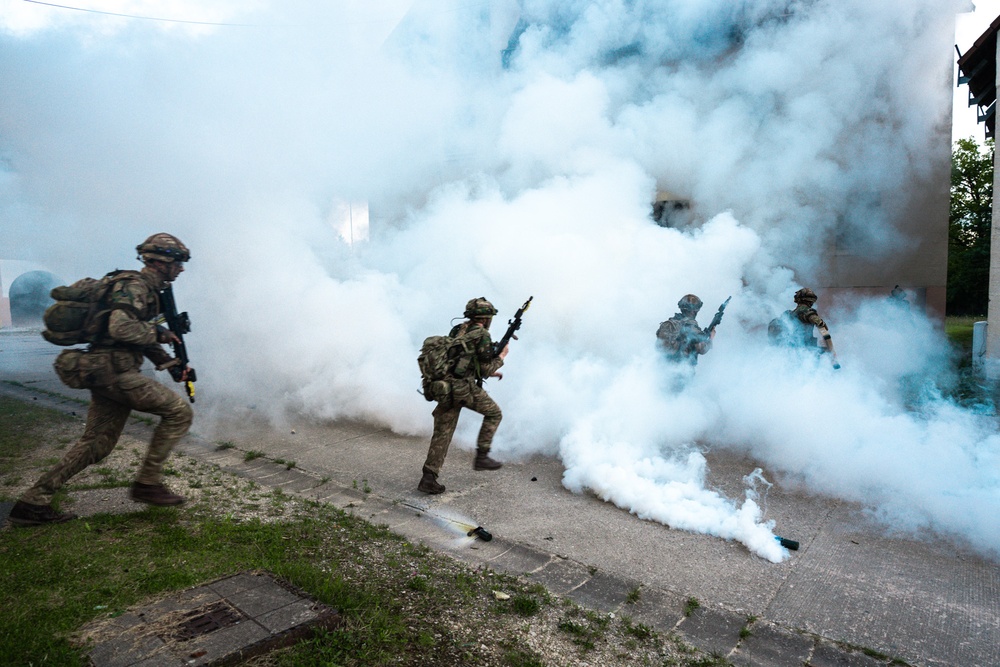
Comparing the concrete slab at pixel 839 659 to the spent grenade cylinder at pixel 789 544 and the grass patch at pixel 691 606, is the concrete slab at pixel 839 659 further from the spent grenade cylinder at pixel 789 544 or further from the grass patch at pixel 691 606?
the spent grenade cylinder at pixel 789 544

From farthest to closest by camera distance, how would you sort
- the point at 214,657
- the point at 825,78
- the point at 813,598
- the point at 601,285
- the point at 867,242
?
the point at 867,242 → the point at 825,78 → the point at 601,285 → the point at 813,598 → the point at 214,657

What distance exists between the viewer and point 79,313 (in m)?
3.75

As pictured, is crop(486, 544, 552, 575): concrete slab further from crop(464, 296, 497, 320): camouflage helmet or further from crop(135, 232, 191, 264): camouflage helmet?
crop(135, 232, 191, 264): camouflage helmet

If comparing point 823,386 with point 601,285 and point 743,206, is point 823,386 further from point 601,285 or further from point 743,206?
point 743,206

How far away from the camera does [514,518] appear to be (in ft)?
13.4

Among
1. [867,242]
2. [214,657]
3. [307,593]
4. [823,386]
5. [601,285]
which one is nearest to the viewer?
[214,657]

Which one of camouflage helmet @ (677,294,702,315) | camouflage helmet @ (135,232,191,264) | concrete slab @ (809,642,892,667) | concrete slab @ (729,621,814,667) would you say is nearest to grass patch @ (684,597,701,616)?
concrete slab @ (729,621,814,667)

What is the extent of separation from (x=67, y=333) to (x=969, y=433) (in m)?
6.10

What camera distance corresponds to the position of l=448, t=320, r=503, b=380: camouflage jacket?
4.57 meters

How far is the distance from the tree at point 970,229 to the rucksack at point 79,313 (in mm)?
22510

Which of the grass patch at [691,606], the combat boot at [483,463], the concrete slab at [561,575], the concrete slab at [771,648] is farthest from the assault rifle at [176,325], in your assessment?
the concrete slab at [771,648]

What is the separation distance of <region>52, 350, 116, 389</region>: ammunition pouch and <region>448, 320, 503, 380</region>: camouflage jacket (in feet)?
7.13

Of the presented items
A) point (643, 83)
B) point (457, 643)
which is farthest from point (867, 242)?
point (457, 643)

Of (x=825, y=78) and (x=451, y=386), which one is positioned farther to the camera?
(x=825, y=78)
